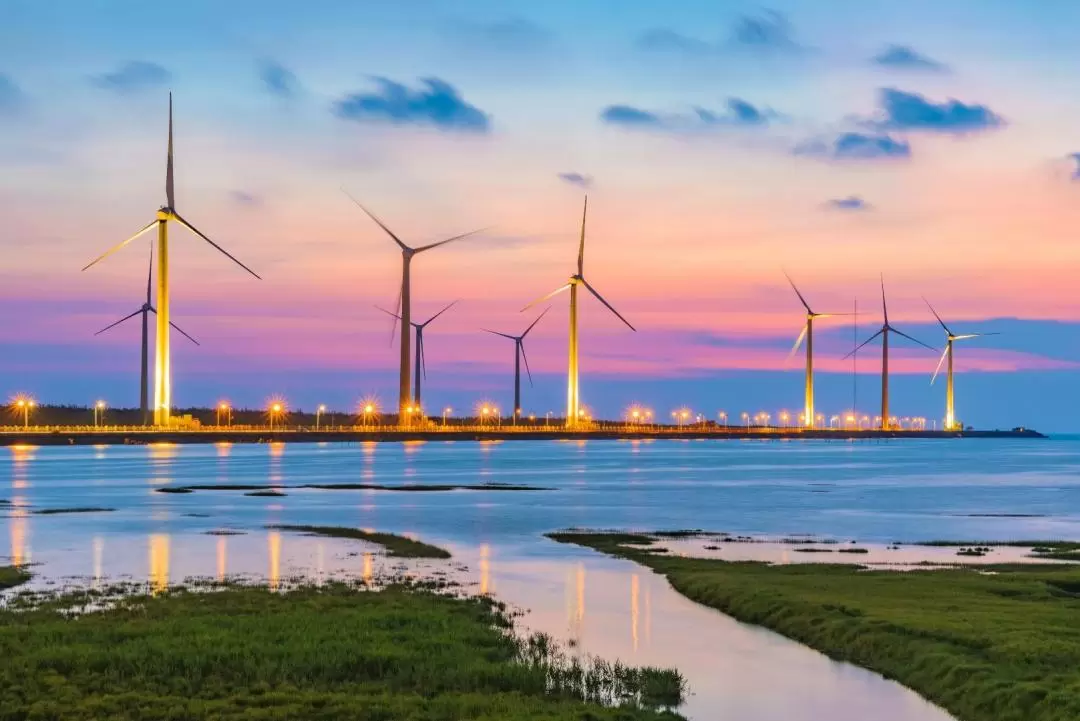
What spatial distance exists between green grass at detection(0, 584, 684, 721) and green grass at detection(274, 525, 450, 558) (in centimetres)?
1822

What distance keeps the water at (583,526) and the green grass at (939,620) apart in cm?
80

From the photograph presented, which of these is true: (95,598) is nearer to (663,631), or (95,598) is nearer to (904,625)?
(663,631)

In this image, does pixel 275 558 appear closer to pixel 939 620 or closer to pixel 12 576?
pixel 12 576

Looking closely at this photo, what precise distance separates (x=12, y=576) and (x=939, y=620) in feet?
92.4

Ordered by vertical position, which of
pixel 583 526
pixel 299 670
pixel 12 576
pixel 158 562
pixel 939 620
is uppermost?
pixel 939 620

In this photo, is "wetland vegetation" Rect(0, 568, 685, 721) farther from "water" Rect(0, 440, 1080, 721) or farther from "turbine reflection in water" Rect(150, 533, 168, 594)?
"turbine reflection in water" Rect(150, 533, 168, 594)

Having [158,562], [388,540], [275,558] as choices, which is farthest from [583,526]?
[158,562]

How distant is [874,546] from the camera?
180ft

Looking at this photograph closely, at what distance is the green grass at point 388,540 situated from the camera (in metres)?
50.8

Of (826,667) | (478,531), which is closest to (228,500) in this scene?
(478,531)

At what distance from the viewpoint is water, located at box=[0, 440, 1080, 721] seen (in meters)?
26.9

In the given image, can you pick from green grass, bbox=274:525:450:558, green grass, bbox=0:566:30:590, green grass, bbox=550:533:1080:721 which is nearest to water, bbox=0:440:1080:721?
green grass, bbox=550:533:1080:721

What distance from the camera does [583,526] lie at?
219 ft

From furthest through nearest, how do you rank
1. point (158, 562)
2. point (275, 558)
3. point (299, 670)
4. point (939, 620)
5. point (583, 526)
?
point (583, 526) < point (275, 558) < point (158, 562) < point (939, 620) < point (299, 670)
